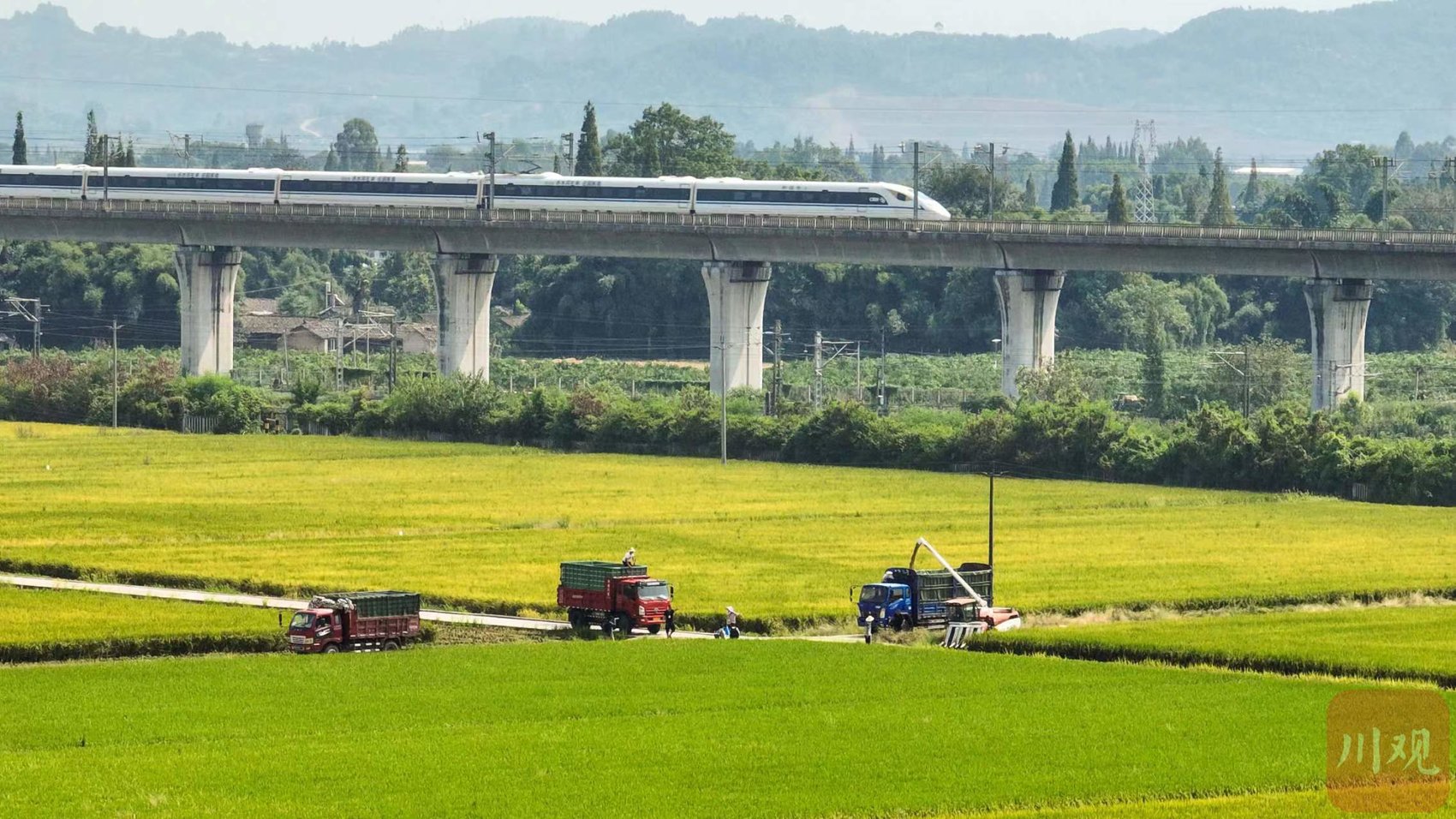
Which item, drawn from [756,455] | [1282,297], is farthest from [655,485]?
[1282,297]

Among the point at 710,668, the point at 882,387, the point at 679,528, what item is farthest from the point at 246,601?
the point at 882,387

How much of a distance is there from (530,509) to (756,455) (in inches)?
1233

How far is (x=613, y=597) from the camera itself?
55.1 meters

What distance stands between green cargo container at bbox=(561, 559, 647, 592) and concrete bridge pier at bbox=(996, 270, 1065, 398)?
2967 inches

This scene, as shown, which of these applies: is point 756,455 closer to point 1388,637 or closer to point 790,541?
point 790,541

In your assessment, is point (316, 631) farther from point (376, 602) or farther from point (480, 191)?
point (480, 191)

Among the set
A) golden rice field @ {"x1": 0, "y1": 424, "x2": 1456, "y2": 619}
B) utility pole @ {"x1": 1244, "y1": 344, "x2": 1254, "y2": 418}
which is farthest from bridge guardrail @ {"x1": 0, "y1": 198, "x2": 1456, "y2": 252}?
golden rice field @ {"x1": 0, "y1": 424, "x2": 1456, "y2": 619}

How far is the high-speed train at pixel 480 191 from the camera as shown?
137 metres

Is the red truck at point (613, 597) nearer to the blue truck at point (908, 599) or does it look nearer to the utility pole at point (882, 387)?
the blue truck at point (908, 599)

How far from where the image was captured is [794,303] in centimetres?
18700

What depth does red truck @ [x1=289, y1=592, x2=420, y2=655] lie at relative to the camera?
50.8 metres

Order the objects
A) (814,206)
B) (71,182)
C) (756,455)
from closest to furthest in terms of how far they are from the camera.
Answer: (756,455), (814,206), (71,182)

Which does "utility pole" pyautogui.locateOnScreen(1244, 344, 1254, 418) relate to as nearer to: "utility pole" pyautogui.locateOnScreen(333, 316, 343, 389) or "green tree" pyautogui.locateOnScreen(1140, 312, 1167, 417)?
"green tree" pyautogui.locateOnScreen(1140, 312, 1167, 417)

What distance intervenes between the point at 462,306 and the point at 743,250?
17803 millimetres
